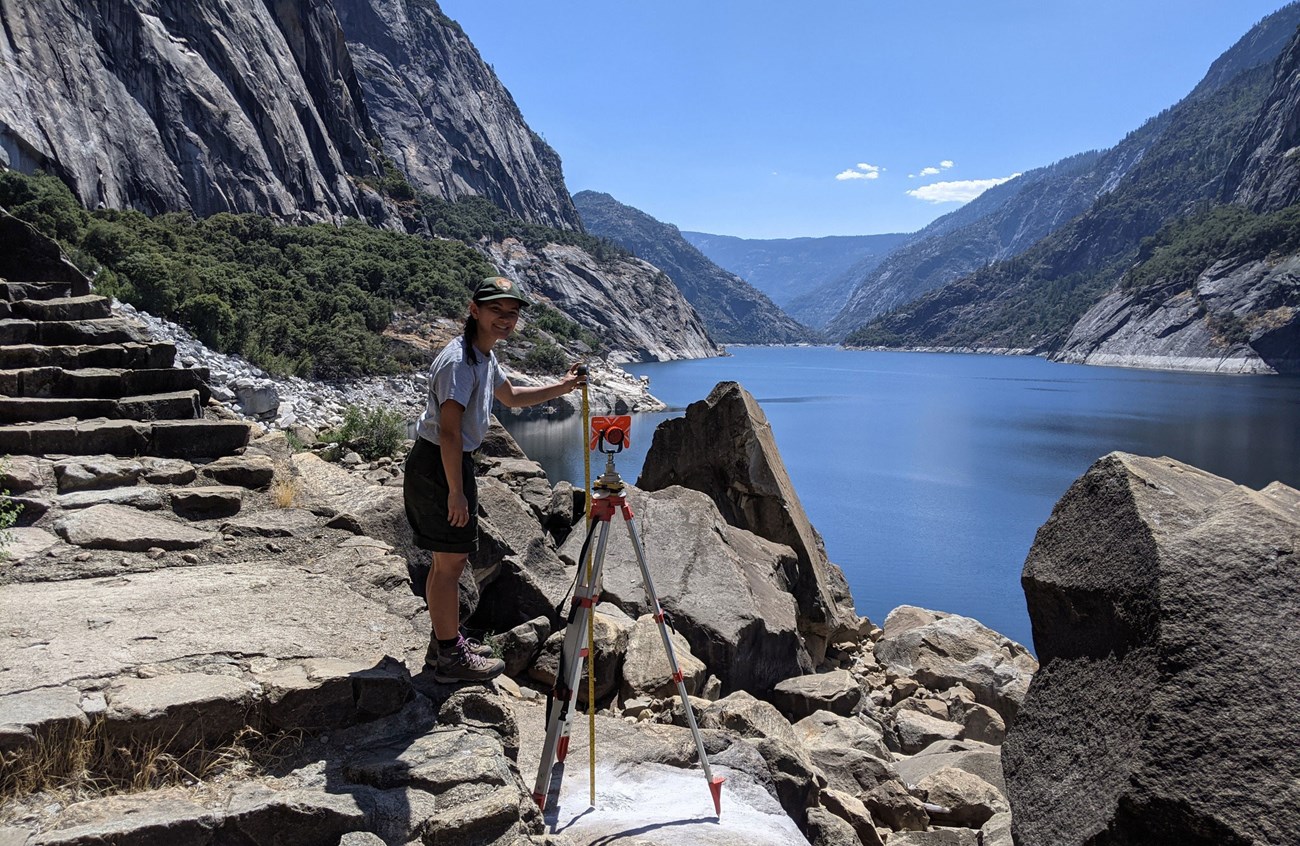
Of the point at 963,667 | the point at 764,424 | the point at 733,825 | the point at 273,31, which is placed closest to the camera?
the point at 733,825

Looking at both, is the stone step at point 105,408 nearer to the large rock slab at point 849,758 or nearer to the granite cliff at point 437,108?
the large rock slab at point 849,758

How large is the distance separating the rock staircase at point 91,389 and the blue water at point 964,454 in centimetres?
1523

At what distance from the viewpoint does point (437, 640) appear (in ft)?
14.9

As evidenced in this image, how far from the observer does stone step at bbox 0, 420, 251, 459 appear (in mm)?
7316

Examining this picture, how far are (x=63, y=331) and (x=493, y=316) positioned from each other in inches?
291

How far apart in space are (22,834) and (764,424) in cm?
1164

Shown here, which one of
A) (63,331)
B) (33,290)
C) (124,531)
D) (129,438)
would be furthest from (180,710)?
(33,290)

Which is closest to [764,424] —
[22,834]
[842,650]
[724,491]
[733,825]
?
[724,491]

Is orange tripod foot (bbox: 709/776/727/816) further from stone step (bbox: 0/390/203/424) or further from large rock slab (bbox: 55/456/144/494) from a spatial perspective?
stone step (bbox: 0/390/203/424)

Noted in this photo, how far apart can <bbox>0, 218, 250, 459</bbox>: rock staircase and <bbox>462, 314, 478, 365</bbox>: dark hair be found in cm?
493

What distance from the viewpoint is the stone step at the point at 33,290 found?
9719 millimetres

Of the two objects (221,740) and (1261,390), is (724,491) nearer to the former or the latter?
(221,740)

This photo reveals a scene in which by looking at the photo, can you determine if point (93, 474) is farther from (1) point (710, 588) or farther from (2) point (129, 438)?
(1) point (710, 588)

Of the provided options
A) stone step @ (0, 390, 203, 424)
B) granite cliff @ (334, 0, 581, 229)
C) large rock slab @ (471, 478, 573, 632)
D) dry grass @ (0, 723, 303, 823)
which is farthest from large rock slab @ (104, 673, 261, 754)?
granite cliff @ (334, 0, 581, 229)
